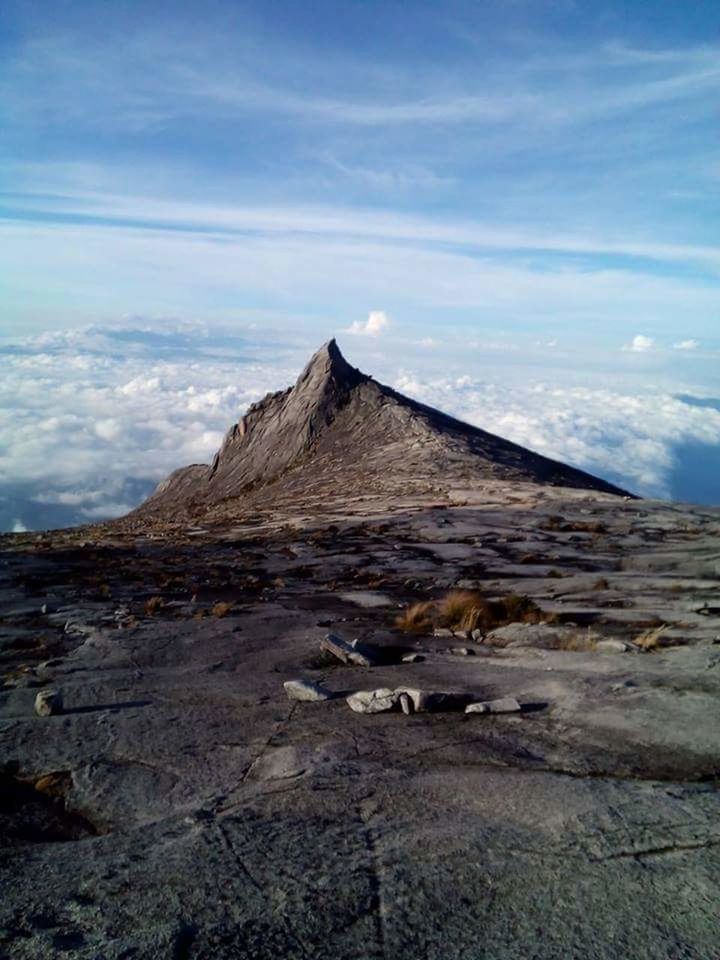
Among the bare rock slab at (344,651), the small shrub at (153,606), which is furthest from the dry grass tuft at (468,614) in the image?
the small shrub at (153,606)

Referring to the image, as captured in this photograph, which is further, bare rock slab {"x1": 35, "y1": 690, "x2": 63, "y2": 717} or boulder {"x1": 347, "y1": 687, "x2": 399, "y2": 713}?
bare rock slab {"x1": 35, "y1": 690, "x2": 63, "y2": 717}

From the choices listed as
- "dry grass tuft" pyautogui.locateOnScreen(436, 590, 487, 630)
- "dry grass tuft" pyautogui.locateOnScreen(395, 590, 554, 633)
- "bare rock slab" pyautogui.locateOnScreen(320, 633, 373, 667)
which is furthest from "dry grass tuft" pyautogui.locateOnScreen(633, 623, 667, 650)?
"bare rock slab" pyautogui.locateOnScreen(320, 633, 373, 667)

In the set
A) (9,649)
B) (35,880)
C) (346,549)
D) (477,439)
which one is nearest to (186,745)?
(35,880)

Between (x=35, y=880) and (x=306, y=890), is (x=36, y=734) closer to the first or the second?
(x=35, y=880)

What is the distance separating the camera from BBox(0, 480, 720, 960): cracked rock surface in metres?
3.88

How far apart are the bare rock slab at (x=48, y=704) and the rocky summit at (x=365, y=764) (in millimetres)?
34

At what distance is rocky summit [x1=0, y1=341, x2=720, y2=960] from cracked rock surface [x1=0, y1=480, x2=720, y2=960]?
0.07 feet

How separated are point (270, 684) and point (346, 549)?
967 cm

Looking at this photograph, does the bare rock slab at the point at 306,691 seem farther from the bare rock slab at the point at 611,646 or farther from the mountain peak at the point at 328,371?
the mountain peak at the point at 328,371

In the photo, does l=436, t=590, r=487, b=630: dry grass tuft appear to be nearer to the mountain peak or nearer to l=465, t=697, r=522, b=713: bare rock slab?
l=465, t=697, r=522, b=713: bare rock slab

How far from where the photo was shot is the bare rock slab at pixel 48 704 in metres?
7.15

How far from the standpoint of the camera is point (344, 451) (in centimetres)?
3753

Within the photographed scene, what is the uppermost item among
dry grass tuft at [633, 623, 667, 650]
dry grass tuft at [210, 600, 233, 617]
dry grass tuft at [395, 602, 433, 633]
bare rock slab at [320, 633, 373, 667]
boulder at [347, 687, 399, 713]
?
boulder at [347, 687, 399, 713]

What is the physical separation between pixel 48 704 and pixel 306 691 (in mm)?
2741
